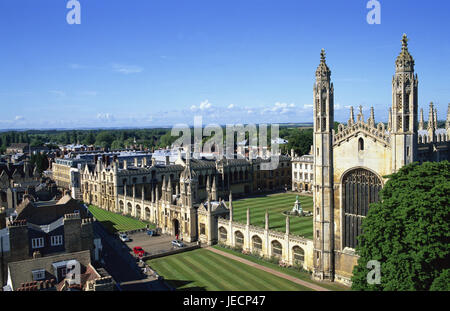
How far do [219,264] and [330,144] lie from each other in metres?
15.2

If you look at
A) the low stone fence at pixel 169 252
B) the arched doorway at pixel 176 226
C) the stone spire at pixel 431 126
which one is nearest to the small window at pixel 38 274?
the low stone fence at pixel 169 252

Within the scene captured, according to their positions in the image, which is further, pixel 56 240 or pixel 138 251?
pixel 138 251

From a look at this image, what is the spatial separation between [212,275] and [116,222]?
25.6 m

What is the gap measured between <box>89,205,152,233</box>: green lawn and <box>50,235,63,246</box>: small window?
766 inches

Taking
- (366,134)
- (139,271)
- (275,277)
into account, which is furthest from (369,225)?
(139,271)

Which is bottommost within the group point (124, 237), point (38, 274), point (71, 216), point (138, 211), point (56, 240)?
point (124, 237)

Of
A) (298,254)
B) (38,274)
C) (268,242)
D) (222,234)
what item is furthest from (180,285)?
(222,234)

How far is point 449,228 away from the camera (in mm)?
20031

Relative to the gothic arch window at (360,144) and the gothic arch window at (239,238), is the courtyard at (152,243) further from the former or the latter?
the gothic arch window at (360,144)

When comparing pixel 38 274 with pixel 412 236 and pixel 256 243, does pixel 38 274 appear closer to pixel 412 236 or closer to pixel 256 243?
pixel 256 243

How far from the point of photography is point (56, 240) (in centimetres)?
2906

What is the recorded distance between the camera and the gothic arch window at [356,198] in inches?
1118

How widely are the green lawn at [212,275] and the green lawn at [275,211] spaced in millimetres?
8202
